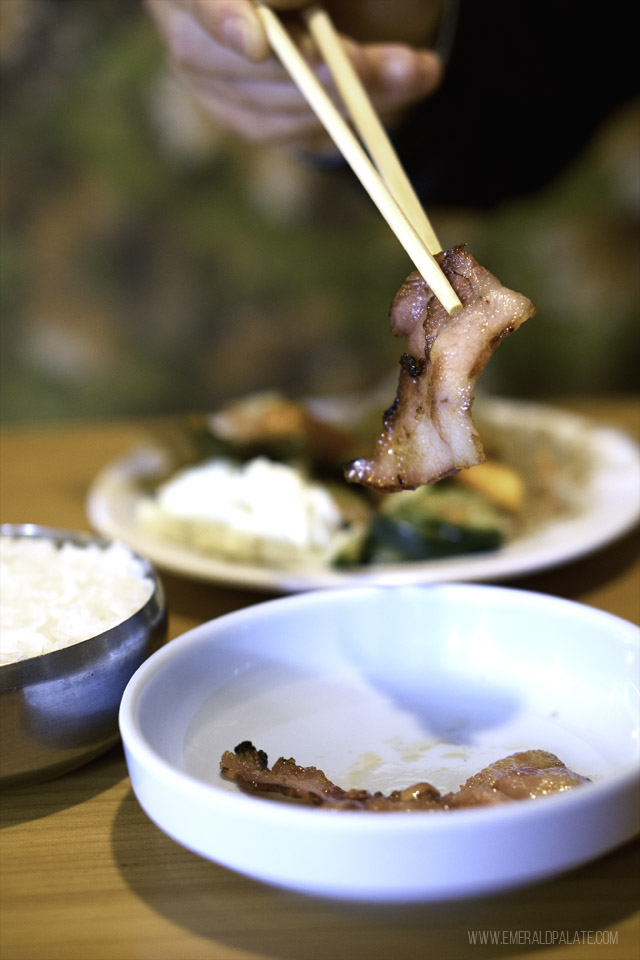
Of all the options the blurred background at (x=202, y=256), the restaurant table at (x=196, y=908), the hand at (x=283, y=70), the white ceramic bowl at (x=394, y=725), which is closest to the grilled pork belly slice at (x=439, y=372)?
the white ceramic bowl at (x=394, y=725)

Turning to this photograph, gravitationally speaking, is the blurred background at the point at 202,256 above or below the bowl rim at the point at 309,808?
below

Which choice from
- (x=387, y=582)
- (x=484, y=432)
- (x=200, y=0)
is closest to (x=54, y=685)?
(x=387, y=582)

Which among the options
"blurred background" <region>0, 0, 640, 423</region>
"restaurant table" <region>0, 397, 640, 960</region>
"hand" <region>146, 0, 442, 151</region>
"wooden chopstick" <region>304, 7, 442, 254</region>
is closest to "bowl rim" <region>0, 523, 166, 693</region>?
"restaurant table" <region>0, 397, 640, 960</region>

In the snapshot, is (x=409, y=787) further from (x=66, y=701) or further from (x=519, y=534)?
(x=519, y=534)

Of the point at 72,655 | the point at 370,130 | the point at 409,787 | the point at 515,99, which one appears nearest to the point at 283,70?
the point at 370,130

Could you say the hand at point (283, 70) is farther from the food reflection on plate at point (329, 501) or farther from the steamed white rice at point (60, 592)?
the steamed white rice at point (60, 592)

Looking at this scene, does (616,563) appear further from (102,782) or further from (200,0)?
(200,0)
